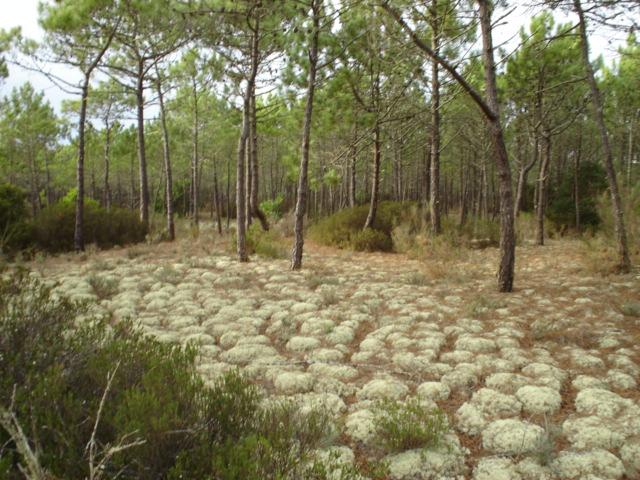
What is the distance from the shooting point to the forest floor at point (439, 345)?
123 inches

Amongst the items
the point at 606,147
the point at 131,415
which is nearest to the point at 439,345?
the point at 131,415

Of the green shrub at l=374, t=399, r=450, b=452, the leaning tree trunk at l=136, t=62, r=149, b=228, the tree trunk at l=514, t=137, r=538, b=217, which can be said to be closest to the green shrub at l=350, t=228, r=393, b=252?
the tree trunk at l=514, t=137, r=538, b=217

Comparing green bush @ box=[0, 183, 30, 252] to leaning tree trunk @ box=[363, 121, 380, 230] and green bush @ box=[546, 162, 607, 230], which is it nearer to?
leaning tree trunk @ box=[363, 121, 380, 230]

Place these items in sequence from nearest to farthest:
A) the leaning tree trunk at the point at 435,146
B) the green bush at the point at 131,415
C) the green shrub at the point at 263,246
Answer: the green bush at the point at 131,415 → the green shrub at the point at 263,246 → the leaning tree trunk at the point at 435,146

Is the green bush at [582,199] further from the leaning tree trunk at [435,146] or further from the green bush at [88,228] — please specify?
the green bush at [88,228]

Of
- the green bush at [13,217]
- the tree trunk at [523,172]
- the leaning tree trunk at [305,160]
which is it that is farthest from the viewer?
the tree trunk at [523,172]

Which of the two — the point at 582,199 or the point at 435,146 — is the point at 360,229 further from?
the point at 582,199

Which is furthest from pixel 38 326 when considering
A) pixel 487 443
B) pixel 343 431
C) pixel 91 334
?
pixel 487 443

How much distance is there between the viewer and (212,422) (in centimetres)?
256

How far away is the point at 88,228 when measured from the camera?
13422 mm

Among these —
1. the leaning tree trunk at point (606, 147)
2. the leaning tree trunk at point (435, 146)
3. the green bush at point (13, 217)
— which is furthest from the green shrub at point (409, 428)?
the green bush at point (13, 217)

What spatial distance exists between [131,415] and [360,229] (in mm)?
11938

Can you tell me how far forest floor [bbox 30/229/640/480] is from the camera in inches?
123

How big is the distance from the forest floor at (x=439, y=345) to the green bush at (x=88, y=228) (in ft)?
11.3
